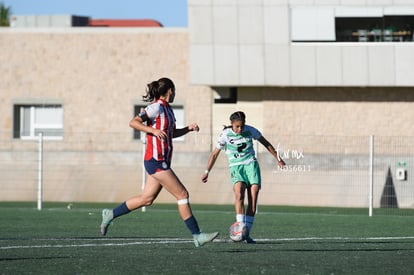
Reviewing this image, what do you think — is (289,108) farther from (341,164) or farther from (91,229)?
(91,229)

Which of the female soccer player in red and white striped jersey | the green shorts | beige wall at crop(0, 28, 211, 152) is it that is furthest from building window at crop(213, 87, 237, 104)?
the female soccer player in red and white striped jersey

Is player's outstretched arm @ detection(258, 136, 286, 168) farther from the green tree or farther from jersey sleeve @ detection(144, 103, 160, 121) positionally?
the green tree

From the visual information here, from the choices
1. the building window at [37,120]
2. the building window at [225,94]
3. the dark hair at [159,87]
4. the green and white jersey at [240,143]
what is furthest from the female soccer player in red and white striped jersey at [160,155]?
the building window at [37,120]

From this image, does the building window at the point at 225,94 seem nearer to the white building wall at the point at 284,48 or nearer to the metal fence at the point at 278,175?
the white building wall at the point at 284,48

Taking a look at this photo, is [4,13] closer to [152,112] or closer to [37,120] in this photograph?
[37,120]

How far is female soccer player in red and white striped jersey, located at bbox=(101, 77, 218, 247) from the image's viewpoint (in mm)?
13086

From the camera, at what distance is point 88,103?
143ft

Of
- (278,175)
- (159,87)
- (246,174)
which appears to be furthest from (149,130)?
(278,175)

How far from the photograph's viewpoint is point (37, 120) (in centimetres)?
4444

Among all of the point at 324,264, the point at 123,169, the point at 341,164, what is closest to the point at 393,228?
the point at 324,264

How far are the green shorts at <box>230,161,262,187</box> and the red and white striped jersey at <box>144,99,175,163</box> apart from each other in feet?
8.42

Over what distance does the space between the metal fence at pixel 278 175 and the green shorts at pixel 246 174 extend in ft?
46.9

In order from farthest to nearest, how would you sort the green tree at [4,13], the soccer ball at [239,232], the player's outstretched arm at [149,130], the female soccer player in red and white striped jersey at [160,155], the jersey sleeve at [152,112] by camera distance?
the green tree at [4,13], the soccer ball at [239,232], the jersey sleeve at [152,112], the female soccer player in red and white striped jersey at [160,155], the player's outstretched arm at [149,130]

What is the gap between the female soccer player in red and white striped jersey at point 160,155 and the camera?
13086 mm
